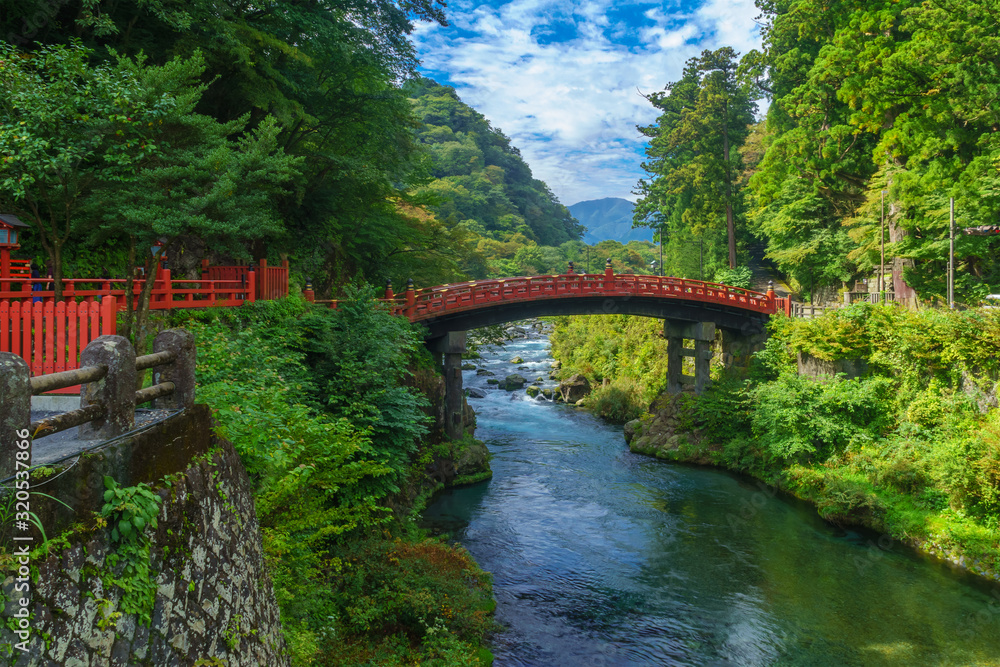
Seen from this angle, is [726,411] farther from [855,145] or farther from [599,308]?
Answer: [855,145]

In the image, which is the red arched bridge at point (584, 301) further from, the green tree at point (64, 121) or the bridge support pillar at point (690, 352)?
the green tree at point (64, 121)

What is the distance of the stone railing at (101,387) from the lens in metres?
3.93

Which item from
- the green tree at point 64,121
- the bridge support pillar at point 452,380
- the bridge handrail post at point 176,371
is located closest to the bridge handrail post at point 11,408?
the bridge handrail post at point 176,371

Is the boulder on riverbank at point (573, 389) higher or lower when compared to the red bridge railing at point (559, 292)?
lower

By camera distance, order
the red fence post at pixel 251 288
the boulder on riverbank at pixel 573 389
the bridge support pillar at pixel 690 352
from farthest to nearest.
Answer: the boulder on riverbank at pixel 573 389 < the bridge support pillar at pixel 690 352 < the red fence post at pixel 251 288

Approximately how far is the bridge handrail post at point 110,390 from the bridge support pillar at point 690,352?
82.6ft

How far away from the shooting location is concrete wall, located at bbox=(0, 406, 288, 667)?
161 inches

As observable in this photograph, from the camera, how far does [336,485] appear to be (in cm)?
Answer: 1016

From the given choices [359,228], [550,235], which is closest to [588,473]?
[359,228]

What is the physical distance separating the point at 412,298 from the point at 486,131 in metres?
86.2

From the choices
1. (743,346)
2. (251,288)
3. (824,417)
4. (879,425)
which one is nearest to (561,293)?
(743,346)

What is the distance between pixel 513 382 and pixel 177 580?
34675 mm

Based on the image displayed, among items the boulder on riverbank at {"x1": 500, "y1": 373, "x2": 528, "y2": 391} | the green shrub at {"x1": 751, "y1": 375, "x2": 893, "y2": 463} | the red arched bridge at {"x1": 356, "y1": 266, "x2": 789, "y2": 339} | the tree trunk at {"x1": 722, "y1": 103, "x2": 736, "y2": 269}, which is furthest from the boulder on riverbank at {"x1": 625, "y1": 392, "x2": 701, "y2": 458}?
the tree trunk at {"x1": 722, "y1": 103, "x2": 736, "y2": 269}

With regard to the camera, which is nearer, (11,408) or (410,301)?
(11,408)
